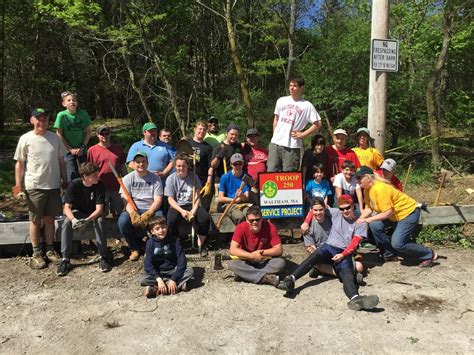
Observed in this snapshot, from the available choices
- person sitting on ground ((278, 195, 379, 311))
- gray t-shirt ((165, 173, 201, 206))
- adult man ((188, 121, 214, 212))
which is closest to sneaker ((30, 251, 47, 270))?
gray t-shirt ((165, 173, 201, 206))

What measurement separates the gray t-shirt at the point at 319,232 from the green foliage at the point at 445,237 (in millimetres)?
1757

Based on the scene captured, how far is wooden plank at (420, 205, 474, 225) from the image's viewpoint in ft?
21.8

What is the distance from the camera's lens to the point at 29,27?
22.7 m

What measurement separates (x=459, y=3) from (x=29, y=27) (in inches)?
807

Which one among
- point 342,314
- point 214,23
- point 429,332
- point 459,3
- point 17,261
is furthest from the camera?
point 214,23

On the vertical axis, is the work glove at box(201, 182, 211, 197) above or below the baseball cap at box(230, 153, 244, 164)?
below

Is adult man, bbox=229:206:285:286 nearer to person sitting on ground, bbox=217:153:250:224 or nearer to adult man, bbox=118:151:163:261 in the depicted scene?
person sitting on ground, bbox=217:153:250:224

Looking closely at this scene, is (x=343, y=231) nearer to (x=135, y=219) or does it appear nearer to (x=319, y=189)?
(x=319, y=189)

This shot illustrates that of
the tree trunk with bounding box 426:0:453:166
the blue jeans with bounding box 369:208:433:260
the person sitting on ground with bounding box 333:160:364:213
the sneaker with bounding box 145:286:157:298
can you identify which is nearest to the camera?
the sneaker with bounding box 145:286:157:298

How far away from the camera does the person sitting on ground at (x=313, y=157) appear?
6.41m

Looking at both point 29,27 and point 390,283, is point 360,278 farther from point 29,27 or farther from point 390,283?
point 29,27

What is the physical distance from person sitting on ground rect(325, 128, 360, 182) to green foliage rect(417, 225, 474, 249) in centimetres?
147

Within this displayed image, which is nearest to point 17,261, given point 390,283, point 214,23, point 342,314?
point 342,314

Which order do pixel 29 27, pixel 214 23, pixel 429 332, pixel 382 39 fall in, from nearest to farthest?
pixel 429 332 < pixel 382 39 < pixel 214 23 < pixel 29 27
